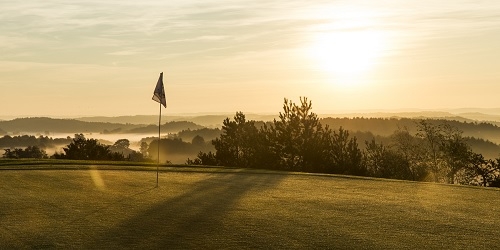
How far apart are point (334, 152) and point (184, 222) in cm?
4372

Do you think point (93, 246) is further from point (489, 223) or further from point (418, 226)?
point (489, 223)

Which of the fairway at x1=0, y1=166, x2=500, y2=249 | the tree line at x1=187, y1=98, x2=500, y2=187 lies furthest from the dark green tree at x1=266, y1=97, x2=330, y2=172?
the fairway at x1=0, y1=166, x2=500, y2=249

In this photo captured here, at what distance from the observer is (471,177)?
57.3 m

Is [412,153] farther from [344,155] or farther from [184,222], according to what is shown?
[184,222]

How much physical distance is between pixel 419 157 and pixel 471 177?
9517 millimetres

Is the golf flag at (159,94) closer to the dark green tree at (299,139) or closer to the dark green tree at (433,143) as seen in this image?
the dark green tree at (299,139)

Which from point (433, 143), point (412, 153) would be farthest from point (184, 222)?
point (433, 143)

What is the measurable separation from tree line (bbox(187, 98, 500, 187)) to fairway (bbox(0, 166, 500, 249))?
32288mm

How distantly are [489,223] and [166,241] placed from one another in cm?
808

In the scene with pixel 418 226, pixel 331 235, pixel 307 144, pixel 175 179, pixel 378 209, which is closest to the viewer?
pixel 331 235

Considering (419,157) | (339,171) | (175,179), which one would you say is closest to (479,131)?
(419,157)

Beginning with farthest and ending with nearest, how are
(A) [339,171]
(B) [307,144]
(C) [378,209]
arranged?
(B) [307,144] < (A) [339,171] < (C) [378,209]

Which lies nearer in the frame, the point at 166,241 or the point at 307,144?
the point at 166,241

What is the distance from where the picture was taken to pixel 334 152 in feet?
190
